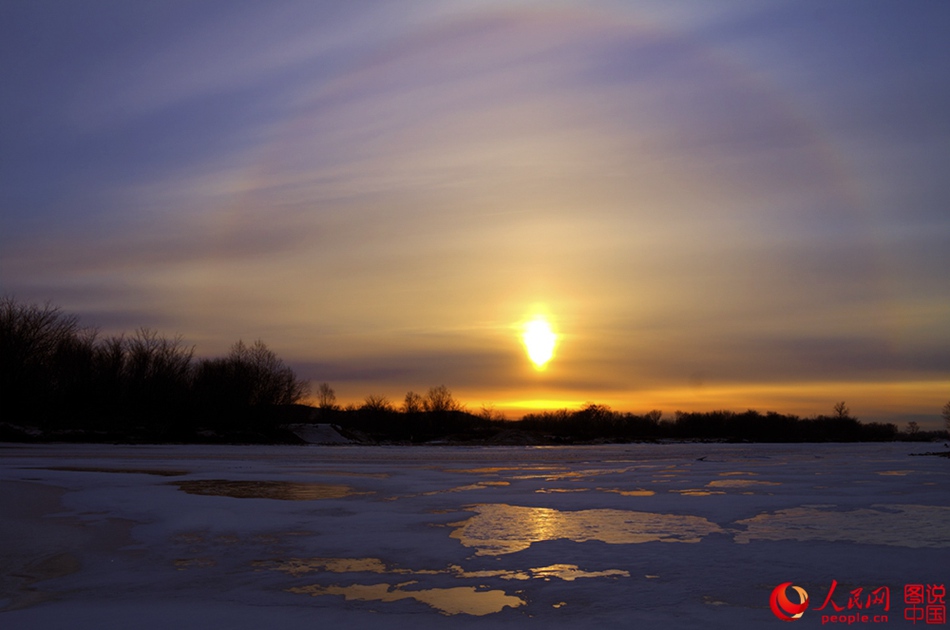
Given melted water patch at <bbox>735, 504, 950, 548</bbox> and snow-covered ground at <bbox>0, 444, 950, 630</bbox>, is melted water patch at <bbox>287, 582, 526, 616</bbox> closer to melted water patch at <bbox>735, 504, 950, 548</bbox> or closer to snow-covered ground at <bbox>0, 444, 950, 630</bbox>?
snow-covered ground at <bbox>0, 444, 950, 630</bbox>

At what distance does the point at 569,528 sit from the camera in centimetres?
1002

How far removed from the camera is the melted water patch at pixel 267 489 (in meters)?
14.5

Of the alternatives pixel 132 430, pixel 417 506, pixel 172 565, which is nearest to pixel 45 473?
pixel 417 506

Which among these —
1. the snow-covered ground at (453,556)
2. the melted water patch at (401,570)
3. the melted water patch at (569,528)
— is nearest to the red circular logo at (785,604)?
the snow-covered ground at (453,556)

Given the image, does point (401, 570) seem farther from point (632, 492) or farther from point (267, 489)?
point (267, 489)

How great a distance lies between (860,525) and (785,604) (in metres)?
4.84

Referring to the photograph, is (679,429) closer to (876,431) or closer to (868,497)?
(876,431)

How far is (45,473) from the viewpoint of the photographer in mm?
19094

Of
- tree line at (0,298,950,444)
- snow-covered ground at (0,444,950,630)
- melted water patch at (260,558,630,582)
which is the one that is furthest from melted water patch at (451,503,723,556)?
tree line at (0,298,950,444)

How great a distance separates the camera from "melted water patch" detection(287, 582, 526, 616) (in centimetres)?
614

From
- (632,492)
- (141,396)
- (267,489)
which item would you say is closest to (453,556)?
(632,492)

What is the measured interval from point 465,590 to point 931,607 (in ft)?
13.5

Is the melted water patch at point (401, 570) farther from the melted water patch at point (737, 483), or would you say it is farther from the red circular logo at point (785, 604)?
the melted water patch at point (737, 483)

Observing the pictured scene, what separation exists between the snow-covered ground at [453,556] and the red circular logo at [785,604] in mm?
89
